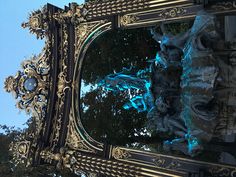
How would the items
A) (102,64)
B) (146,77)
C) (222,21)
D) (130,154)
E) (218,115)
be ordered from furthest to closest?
(102,64), (222,21), (146,77), (130,154), (218,115)

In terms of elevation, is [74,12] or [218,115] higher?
[74,12]

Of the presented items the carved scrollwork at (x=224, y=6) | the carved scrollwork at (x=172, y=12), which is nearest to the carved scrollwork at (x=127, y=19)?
the carved scrollwork at (x=172, y=12)

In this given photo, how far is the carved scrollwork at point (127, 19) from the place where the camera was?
10008 mm

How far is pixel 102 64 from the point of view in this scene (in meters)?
15.3

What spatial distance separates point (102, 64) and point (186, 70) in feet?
23.6

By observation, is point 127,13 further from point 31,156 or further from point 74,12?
point 31,156

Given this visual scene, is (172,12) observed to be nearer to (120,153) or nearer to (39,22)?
(120,153)

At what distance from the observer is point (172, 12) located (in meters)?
9.34

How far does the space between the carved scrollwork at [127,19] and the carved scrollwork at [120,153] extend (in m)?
2.69

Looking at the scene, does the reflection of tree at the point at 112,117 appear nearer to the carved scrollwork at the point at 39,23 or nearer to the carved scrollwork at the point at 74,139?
the carved scrollwork at the point at 74,139

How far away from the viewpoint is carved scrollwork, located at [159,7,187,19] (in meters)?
9.20

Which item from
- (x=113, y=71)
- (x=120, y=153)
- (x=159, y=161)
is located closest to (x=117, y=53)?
(x=113, y=71)

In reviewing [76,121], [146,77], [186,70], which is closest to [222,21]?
[146,77]

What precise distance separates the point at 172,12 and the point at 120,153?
10.2 ft
